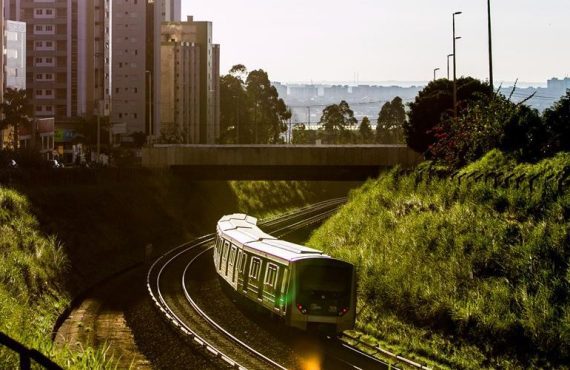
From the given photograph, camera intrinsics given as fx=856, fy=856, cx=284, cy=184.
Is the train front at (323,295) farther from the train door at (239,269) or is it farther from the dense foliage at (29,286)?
the dense foliage at (29,286)

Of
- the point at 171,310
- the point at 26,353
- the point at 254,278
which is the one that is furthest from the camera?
the point at 171,310

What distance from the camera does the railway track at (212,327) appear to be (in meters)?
24.6

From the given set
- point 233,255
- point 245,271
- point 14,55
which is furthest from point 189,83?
point 245,271

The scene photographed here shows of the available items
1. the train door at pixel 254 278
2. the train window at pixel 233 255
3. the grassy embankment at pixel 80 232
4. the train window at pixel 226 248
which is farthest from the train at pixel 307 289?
the train window at pixel 226 248

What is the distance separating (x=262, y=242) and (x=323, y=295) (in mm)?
5517

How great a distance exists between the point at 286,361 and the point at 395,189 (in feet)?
72.0

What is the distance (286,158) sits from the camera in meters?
68.4

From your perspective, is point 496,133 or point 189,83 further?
point 189,83

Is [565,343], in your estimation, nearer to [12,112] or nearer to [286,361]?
[286,361]

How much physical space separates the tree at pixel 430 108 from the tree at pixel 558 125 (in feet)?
85.8

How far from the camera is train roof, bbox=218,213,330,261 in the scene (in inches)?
1096

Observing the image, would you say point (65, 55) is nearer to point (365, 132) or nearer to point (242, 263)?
point (365, 132)

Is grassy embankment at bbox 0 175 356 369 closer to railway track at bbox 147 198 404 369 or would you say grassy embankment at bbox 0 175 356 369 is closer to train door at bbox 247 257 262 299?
railway track at bbox 147 198 404 369

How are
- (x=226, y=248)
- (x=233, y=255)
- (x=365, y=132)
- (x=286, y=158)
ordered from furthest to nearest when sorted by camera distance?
(x=365, y=132) < (x=286, y=158) < (x=226, y=248) < (x=233, y=255)
